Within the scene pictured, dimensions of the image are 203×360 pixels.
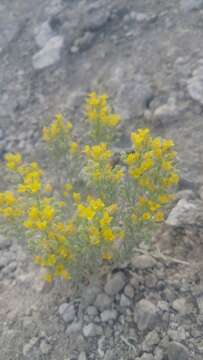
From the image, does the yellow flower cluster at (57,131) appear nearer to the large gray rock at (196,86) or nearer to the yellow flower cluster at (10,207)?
the yellow flower cluster at (10,207)

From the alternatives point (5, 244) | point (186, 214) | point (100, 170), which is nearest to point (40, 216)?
point (100, 170)

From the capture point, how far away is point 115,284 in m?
2.99

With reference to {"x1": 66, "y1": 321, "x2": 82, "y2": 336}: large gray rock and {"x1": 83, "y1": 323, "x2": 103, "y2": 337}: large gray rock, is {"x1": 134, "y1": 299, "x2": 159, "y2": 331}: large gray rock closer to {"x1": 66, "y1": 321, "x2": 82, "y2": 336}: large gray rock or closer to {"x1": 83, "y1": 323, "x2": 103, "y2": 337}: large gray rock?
{"x1": 83, "y1": 323, "x2": 103, "y2": 337}: large gray rock

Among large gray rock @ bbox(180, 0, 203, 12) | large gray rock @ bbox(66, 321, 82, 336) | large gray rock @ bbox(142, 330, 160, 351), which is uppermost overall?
large gray rock @ bbox(180, 0, 203, 12)

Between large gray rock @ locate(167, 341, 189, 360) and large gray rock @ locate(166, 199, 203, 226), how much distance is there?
0.95 m

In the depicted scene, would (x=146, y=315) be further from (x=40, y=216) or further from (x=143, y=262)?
(x=40, y=216)

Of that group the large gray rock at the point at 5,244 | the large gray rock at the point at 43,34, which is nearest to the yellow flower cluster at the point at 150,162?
the large gray rock at the point at 5,244

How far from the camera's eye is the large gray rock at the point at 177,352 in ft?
8.28

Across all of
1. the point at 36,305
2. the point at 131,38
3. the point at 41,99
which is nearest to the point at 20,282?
the point at 36,305

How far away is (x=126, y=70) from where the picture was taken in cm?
494

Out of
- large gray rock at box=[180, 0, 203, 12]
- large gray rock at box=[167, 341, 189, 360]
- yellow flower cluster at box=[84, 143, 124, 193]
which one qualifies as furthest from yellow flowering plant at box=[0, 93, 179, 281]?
large gray rock at box=[180, 0, 203, 12]

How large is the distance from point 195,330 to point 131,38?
3.82 meters

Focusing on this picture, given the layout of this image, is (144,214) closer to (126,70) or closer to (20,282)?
(20,282)

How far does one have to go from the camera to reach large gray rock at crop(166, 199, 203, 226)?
3.18 metres
